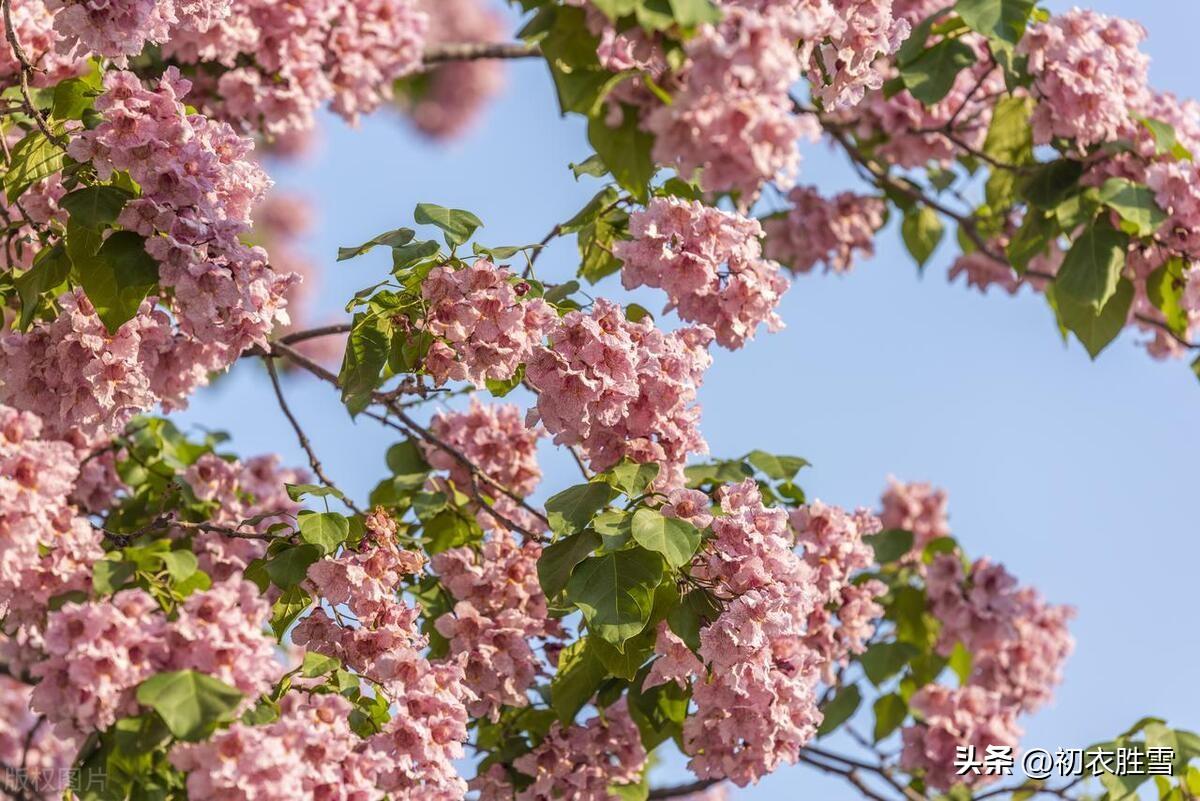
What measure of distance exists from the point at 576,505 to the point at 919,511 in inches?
150

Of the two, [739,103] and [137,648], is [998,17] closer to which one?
[739,103]

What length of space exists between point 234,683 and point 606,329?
1.32 m

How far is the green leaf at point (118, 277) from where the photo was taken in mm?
3668

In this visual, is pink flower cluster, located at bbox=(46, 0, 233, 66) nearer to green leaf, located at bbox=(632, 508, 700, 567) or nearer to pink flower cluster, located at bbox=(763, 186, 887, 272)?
green leaf, located at bbox=(632, 508, 700, 567)

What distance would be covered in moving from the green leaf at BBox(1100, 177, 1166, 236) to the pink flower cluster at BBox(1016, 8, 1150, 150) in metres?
0.21

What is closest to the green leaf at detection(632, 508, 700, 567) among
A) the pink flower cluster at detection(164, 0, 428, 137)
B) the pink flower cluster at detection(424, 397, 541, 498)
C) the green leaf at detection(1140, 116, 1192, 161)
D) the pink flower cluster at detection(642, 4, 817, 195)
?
the pink flower cluster at detection(642, 4, 817, 195)

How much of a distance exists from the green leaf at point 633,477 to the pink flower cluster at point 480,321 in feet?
1.27

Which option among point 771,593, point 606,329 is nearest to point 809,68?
point 606,329

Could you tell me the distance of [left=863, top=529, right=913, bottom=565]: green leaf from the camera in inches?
224

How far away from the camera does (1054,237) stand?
529 centimetres

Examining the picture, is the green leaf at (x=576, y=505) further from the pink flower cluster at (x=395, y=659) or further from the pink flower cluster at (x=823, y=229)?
the pink flower cluster at (x=823, y=229)

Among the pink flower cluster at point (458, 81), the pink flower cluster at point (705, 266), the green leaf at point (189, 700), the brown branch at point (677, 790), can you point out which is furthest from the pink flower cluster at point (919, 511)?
the pink flower cluster at point (458, 81)

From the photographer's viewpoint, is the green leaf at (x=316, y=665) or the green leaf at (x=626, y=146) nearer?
the green leaf at (x=626, y=146)

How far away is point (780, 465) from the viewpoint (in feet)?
15.4
